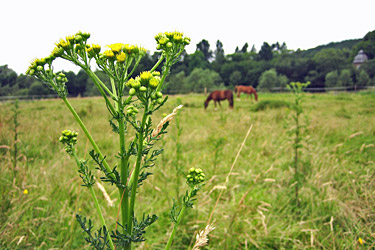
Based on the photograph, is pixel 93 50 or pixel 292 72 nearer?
pixel 93 50

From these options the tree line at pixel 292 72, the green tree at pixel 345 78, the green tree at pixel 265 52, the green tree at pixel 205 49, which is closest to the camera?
the tree line at pixel 292 72

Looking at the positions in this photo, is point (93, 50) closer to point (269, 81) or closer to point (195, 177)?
point (195, 177)

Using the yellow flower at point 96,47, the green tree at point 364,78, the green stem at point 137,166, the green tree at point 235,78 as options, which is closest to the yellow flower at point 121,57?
the yellow flower at point 96,47

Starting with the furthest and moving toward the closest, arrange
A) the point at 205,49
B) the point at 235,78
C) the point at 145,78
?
the point at 205,49, the point at 235,78, the point at 145,78

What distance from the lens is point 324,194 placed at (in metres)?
3.88

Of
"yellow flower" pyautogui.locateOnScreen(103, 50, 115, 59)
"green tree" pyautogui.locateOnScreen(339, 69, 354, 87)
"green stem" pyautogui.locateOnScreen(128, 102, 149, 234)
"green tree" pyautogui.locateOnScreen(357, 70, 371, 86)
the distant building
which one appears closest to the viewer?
"green stem" pyautogui.locateOnScreen(128, 102, 149, 234)

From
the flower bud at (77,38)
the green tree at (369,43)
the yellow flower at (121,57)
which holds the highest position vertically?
the green tree at (369,43)

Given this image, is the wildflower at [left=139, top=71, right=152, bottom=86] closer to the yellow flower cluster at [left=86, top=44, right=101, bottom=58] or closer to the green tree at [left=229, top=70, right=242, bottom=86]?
the yellow flower cluster at [left=86, top=44, right=101, bottom=58]

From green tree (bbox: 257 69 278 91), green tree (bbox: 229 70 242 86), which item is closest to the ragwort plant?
green tree (bbox: 257 69 278 91)

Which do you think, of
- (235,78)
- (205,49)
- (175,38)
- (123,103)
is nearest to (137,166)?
(123,103)

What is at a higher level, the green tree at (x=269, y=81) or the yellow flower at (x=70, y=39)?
the green tree at (x=269, y=81)

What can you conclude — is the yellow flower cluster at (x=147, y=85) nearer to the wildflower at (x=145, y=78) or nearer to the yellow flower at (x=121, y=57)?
the wildflower at (x=145, y=78)

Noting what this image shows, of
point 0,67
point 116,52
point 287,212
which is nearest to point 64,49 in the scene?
point 116,52

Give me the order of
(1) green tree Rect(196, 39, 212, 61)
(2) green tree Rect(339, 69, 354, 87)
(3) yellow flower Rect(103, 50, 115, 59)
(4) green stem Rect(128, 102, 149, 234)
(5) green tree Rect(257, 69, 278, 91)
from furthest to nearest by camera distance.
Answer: (1) green tree Rect(196, 39, 212, 61) < (5) green tree Rect(257, 69, 278, 91) < (2) green tree Rect(339, 69, 354, 87) < (3) yellow flower Rect(103, 50, 115, 59) < (4) green stem Rect(128, 102, 149, 234)
